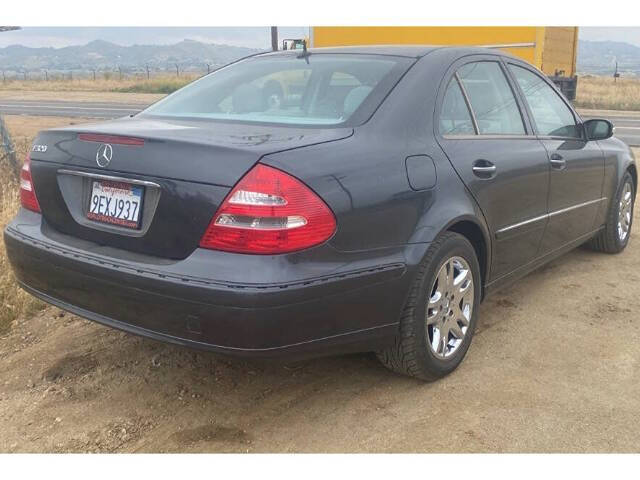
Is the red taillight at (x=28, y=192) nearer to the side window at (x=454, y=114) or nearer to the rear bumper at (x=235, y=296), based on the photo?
the rear bumper at (x=235, y=296)

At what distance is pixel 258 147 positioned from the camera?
2484 millimetres

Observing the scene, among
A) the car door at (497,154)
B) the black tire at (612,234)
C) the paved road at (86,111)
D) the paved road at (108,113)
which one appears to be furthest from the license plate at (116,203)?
the paved road at (86,111)

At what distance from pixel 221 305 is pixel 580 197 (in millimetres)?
3110

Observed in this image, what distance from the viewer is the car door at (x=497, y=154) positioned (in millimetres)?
3256

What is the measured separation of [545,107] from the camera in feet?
14.0

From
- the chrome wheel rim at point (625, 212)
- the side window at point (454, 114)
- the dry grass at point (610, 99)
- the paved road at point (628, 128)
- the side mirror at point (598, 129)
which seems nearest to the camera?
the side window at point (454, 114)

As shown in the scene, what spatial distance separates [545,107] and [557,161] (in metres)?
0.44

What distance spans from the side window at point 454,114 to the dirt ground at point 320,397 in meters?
1.22

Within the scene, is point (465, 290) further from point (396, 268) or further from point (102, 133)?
point (102, 133)

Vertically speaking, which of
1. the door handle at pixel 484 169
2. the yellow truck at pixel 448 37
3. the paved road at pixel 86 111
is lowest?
the paved road at pixel 86 111

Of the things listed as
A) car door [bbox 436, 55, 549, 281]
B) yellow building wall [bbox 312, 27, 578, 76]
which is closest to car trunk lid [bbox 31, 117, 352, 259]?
car door [bbox 436, 55, 549, 281]

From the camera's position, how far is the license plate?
2.58m

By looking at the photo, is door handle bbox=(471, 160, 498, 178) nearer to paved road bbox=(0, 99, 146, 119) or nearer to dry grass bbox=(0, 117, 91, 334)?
dry grass bbox=(0, 117, 91, 334)

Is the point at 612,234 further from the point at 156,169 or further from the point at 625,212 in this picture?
the point at 156,169
